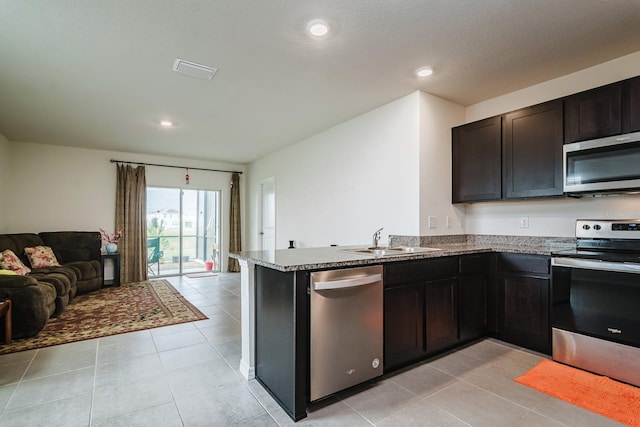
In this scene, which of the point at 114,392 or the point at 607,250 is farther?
the point at 607,250

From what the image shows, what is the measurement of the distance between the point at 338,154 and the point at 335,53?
2.00 meters

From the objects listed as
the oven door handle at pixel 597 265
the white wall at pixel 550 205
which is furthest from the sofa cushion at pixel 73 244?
the oven door handle at pixel 597 265

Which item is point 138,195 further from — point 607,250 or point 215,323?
point 607,250

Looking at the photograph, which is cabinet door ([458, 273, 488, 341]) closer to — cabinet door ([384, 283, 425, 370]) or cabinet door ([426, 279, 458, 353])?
cabinet door ([426, 279, 458, 353])

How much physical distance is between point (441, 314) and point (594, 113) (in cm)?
209

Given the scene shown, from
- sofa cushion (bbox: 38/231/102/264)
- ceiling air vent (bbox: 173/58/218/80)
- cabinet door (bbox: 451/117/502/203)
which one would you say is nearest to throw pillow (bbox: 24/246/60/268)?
sofa cushion (bbox: 38/231/102/264)

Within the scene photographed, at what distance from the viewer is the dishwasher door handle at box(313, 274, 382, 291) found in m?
1.96

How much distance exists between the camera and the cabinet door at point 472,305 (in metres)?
2.90

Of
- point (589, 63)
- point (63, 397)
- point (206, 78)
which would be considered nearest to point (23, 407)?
point (63, 397)

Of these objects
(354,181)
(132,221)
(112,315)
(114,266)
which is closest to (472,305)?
(354,181)

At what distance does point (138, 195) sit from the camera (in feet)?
21.2

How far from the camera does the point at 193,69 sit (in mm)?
2924

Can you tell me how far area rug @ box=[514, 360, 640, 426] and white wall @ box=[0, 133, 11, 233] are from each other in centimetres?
728

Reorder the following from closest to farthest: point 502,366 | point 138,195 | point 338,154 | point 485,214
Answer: point 502,366
point 485,214
point 338,154
point 138,195
